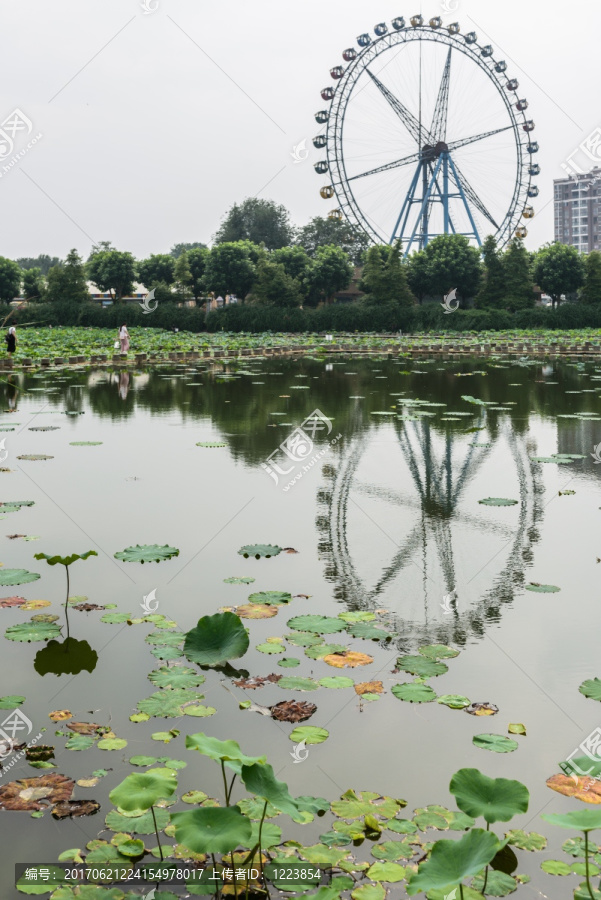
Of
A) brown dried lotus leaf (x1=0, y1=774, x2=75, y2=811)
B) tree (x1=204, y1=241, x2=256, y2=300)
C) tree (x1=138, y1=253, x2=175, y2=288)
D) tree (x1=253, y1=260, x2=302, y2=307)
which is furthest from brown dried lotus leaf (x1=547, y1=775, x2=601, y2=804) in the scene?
tree (x1=138, y1=253, x2=175, y2=288)

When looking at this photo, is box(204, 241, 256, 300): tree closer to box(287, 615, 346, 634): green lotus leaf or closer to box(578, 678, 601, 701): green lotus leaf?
box(287, 615, 346, 634): green lotus leaf

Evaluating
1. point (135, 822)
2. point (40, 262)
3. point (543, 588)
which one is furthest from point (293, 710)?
point (40, 262)

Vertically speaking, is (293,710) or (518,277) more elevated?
(518,277)

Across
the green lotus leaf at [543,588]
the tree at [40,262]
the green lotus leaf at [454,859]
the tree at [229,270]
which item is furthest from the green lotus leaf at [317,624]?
the tree at [40,262]

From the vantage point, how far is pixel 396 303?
47.4 m

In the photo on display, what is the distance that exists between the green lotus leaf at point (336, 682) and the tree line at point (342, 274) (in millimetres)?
40118

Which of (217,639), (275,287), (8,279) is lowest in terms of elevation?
(217,639)

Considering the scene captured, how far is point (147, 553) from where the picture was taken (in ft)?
18.2

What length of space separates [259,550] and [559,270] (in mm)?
46887

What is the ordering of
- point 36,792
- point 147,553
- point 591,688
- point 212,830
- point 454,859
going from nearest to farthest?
point 454,859, point 212,830, point 36,792, point 591,688, point 147,553

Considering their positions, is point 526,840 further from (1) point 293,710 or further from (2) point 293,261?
(2) point 293,261

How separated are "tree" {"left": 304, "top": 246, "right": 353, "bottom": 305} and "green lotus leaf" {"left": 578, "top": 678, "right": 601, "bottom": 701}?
168 feet

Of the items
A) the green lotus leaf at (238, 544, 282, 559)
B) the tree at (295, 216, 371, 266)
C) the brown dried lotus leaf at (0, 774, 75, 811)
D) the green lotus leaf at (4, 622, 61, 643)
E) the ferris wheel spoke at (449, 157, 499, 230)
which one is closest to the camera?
the brown dried lotus leaf at (0, 774, 75, 811)

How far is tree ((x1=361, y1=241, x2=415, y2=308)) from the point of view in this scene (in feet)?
157
